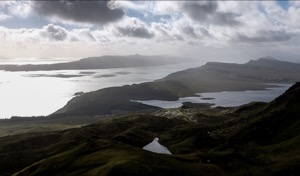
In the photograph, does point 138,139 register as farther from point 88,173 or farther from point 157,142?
point 88,173

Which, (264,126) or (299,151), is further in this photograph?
(264,126)

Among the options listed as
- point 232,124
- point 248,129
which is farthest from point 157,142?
point 248,129

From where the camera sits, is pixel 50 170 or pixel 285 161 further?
pixel 50 170

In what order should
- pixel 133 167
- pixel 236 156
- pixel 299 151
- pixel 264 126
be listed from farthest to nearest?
pixel 264 126 < pixel 236 156 < pixel 299 151 < pixel 133 167

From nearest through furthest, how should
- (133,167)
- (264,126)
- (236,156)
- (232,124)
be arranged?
(133,167) → (236,156) → (264,126) → (232,124)

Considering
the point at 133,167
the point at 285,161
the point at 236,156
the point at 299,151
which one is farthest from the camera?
the point at 236,156

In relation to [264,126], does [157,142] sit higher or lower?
lower

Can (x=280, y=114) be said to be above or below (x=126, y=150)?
above

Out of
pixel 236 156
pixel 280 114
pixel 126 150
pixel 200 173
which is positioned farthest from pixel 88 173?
pixel 280 114

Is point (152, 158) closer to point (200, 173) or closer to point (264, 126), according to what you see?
point (200, 173)
